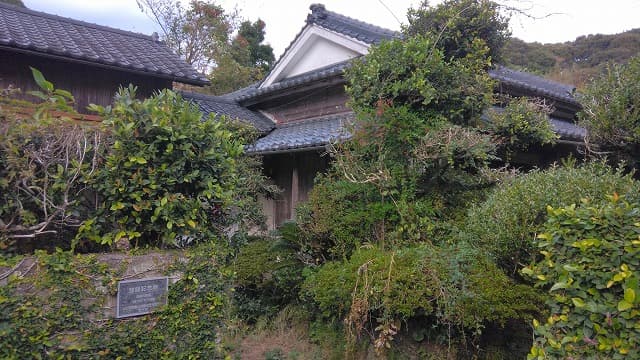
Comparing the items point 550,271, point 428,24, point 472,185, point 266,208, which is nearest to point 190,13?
point 266,208

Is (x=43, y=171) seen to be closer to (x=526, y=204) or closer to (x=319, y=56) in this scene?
(x=526, y=204)

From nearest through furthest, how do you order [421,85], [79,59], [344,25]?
[421,85] → [79,59] → [344,25]

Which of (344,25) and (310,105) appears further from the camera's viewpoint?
(310,105)

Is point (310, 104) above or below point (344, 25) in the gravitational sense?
below

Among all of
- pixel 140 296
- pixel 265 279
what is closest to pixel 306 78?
pixel 265 279

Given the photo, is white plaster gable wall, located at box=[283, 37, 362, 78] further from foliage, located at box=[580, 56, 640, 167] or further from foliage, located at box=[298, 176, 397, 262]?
foliage, located at box=[580, 56, 640, 167]

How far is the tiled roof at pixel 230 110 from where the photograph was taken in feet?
36.5

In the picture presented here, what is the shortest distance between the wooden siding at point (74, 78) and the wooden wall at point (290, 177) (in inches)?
131

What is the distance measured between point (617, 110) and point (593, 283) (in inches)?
173

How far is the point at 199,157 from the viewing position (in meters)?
4.03

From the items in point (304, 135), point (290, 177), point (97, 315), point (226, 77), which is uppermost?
point (226, 77)

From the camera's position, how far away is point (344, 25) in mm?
10305

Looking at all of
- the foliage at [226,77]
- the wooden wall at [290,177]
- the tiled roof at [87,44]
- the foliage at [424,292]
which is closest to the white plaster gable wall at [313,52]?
the wooden wall at [290,177]

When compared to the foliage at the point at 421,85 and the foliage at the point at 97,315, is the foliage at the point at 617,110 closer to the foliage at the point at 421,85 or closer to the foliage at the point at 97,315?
the foliage at the point at 421,85
